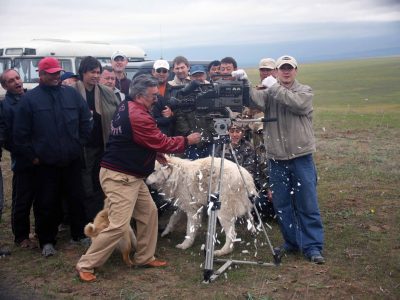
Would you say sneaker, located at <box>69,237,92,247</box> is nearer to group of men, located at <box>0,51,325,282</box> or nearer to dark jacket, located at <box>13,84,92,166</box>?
group of men, located at <box>0,51,325,282</box>

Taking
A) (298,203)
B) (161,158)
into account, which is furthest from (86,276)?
(298,203)

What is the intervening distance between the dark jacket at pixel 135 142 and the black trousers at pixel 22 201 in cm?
170

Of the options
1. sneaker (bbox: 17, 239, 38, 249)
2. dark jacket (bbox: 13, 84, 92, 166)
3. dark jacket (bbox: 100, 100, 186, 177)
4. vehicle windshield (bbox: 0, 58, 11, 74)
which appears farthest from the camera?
vehicle windshield (bbox: 0, 58, 11, 74)

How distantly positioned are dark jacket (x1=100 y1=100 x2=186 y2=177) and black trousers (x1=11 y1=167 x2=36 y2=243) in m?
1.70

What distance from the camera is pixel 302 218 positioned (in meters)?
6.13

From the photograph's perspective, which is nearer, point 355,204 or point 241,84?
point 241,84

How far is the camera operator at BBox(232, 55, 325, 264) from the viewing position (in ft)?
19.2

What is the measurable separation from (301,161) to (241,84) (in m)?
1.26

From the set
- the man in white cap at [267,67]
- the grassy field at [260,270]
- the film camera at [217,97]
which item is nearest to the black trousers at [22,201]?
the grassy field at [260,270]

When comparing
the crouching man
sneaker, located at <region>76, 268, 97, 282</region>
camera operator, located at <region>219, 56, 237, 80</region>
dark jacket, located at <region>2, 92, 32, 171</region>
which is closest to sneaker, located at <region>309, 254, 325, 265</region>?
the crouching man

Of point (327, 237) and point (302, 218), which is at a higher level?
point (302, 218)

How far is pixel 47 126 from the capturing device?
6.14 meters

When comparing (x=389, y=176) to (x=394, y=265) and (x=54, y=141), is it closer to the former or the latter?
(x=394, y=265)

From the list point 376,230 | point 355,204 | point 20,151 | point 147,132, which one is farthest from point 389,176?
point 20,151
